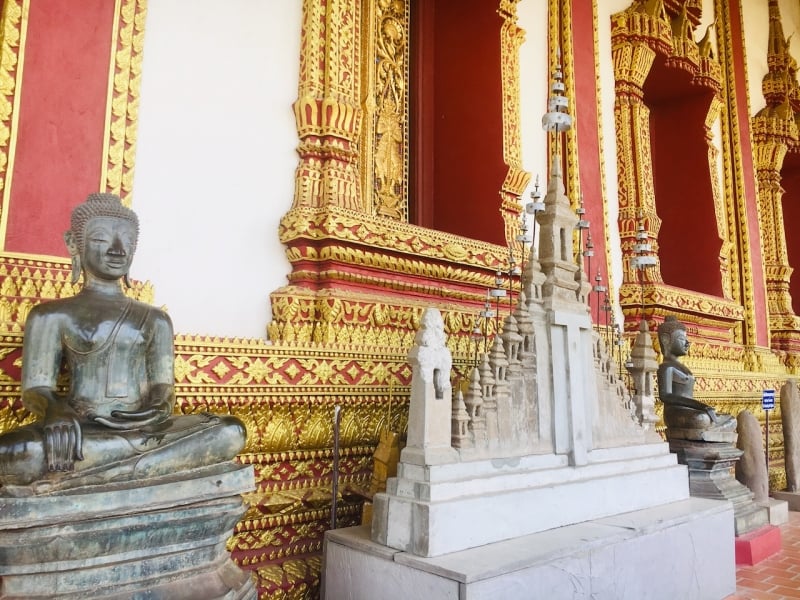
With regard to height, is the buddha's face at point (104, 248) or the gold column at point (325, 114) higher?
the gold column at point (325, 114)

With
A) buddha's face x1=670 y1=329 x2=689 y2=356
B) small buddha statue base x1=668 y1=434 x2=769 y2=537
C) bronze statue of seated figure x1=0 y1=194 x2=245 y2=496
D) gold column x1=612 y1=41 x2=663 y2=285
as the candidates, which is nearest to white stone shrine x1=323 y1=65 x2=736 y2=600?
bronze statue of seated figure x1=0 y1=194 x2=245 y2=496

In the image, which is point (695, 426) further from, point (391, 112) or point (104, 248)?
point (104, 248)

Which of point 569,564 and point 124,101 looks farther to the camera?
point 124,101

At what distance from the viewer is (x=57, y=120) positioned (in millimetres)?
2682

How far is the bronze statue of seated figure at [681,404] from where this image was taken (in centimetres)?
431

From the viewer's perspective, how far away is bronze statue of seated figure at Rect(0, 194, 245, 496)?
5.79 ft

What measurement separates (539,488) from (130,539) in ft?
5.06

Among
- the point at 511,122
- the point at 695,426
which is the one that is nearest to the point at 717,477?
the point at 695,426

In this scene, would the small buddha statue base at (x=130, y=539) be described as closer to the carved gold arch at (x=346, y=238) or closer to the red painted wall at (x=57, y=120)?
the red painted wall at (x=57, y=120)

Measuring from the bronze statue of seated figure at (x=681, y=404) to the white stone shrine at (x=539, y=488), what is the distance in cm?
97

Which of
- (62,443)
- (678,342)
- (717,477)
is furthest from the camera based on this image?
(678,342)

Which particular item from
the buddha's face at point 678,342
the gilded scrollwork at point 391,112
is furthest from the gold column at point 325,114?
the buddha's face at point 678,342

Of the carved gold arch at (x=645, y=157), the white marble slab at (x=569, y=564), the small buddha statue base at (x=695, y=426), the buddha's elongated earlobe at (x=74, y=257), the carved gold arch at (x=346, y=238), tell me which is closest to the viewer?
the white marble slab at (x=569, y=564)

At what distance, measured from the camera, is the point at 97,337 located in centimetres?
212
